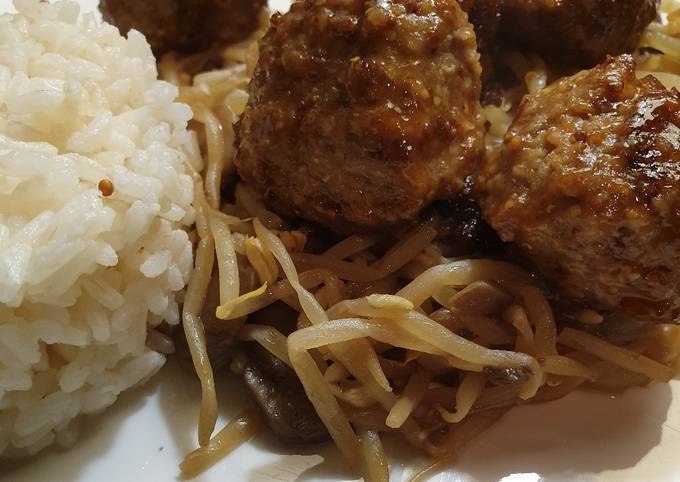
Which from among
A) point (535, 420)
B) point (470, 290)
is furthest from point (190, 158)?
point (535, 420)

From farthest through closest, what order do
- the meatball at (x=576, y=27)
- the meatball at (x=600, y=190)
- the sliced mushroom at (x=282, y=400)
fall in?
the meatball at (x=576, y=27) → the sliced mushroom at (x=282, y=400) → the meatball at (x=600, y=190)

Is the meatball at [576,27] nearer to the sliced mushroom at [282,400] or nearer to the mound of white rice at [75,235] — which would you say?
the mound of white rice at [75,235]

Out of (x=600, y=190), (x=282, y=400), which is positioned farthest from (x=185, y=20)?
(x=600, y=190)

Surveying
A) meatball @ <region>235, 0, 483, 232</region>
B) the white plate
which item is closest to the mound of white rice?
the white plate

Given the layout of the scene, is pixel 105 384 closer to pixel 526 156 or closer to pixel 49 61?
pixel 49 61

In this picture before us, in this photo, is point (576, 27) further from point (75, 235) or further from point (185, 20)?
point (75, 235)

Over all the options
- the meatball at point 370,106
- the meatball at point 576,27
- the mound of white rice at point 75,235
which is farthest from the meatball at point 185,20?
the meatball at point 576,27
